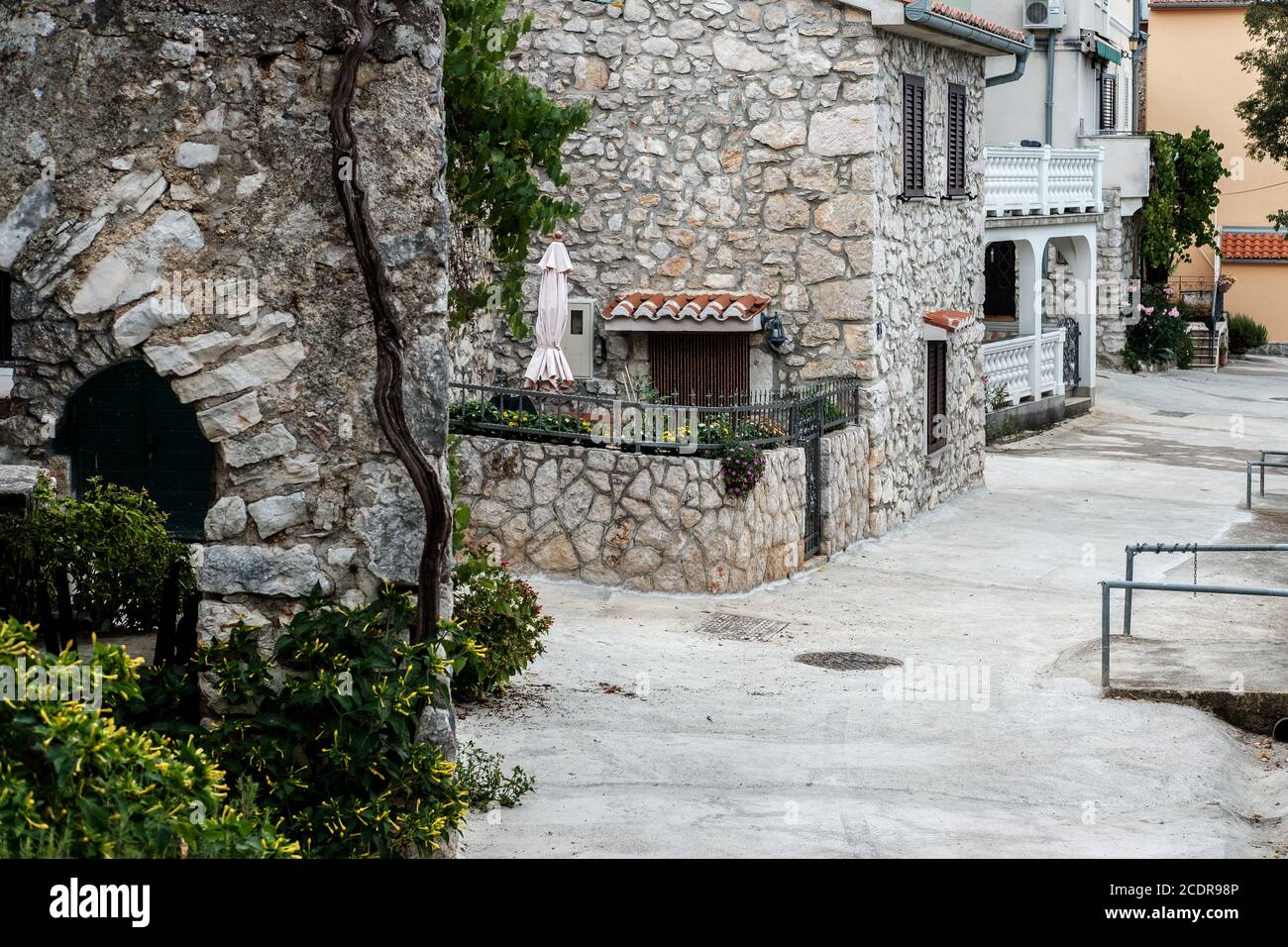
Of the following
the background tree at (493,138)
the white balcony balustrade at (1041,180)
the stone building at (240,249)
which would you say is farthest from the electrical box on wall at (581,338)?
→ the stone building at (240,249)

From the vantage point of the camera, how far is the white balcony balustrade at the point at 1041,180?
2556 cm

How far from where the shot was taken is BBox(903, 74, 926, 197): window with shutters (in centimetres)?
1775

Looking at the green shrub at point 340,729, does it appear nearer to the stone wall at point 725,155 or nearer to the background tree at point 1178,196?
the stone wall at point 725,155

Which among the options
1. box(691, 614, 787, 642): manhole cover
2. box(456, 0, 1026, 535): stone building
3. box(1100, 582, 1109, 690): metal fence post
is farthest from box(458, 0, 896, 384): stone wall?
box(1100, 582, 1109, 690): metal fence post

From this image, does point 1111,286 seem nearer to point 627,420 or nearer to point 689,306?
point 689,306

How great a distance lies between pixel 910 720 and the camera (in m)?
10.1

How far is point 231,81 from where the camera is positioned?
6254mm

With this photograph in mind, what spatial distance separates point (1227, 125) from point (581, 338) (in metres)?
31.7

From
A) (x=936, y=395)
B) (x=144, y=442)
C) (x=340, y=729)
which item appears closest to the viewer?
(x=340, y=729)

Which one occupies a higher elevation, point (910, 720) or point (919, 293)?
point (919, 293)

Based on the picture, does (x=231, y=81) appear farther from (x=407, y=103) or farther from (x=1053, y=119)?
(x=1053, y=119)

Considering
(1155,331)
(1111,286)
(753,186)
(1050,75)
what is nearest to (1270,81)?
(1050,75)

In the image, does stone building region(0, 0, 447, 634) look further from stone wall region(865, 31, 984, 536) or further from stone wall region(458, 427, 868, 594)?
stone wall region(865, 31, 984, 536)
